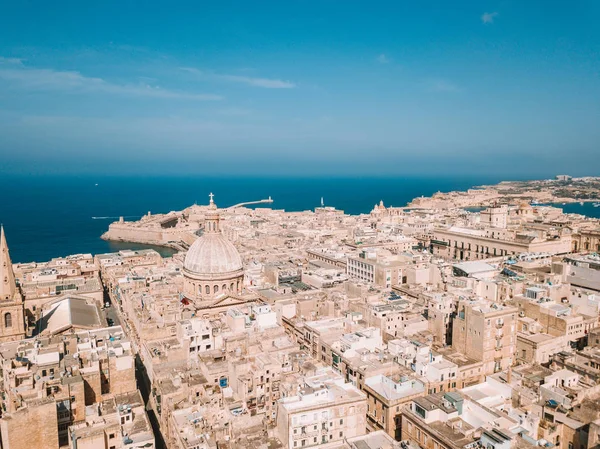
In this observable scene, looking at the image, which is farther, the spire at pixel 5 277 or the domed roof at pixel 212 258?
the domed roof at pixel 212 258

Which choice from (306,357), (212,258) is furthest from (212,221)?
(306,357)

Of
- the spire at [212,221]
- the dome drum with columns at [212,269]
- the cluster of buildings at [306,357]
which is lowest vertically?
the cluster of buildings at [306,357]

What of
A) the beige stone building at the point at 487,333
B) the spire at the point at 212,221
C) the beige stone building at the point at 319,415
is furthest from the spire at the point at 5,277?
the beige stone building at the point at 487,333

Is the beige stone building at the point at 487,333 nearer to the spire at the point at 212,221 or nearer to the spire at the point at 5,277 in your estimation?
the spire at the point at 212,221

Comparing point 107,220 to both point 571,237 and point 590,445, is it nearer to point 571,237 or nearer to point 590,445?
point 571,237

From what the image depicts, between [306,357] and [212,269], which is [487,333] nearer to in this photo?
[306,357]

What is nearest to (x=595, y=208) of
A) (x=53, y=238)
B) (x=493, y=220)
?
(x=493, y=220)
